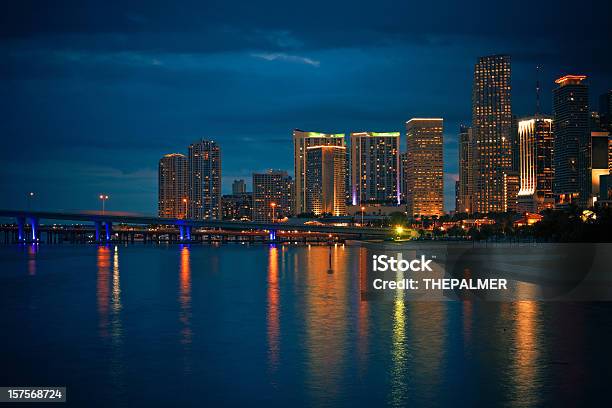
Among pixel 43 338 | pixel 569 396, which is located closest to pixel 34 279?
pixel 43 338

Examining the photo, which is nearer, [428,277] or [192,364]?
[192,364]

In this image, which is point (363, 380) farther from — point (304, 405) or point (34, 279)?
point (34, 279)

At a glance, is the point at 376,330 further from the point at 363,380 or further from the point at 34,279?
the point at 34,279

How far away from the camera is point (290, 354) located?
3148 cm

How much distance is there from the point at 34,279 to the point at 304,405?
61492 mm

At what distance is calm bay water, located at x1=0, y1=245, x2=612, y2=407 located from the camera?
2469cm

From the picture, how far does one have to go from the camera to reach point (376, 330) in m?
38.0

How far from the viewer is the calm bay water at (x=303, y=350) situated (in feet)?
81.0

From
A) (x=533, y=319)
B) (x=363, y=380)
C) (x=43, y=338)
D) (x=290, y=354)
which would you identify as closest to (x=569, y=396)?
(x=363, y=380)

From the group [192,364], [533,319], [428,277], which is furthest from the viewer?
[428,277]

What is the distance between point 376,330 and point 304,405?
50.2 feet

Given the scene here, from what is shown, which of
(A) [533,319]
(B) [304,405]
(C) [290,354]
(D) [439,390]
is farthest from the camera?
(A) [533,319]

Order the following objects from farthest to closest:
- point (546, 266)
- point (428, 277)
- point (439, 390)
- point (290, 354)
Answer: point (546, 266) → point (428, 277) → point (290, 354) → point (439, 390)

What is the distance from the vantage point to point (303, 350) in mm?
32406
